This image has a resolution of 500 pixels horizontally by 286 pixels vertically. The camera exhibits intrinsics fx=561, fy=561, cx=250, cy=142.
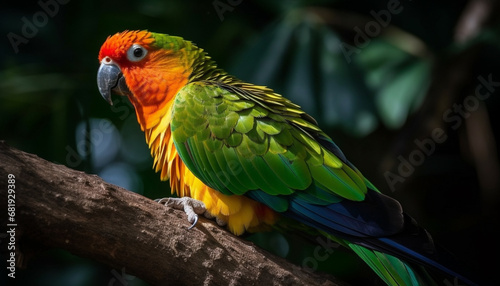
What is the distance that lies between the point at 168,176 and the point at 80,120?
4.05 feet

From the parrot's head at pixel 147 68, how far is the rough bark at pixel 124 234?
684 millimetres

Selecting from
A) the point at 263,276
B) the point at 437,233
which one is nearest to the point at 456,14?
the point at 437,233

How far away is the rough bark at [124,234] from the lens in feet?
5.49

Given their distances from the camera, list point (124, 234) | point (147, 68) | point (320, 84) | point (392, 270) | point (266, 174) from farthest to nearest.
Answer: point (320, 84) → point (147, 68) → point (266, 174) → point (392, 270) → point (124, 234)

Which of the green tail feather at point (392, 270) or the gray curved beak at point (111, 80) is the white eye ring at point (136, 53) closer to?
the gray curved beak at point (111, 80)

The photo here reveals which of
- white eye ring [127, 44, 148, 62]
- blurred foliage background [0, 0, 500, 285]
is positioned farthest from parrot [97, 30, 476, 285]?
blurred foliage background [0, 0, 500, 285]

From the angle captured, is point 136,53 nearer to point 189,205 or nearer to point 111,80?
point 111,80

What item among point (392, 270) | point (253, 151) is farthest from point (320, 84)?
point (392, 270)

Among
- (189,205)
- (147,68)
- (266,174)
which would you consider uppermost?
(147,68)

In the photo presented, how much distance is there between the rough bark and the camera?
1673 millimetres

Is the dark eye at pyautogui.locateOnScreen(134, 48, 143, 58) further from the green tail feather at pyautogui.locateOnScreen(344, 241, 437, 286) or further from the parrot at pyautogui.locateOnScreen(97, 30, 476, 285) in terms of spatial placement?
the green tail feather at pyautogui.locateOnScreen(344, 241, 437, 286)

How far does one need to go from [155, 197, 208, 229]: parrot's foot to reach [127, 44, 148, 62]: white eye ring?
76 centimetres

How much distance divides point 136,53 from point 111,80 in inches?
7.2

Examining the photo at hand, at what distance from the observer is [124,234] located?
1.80 metres
